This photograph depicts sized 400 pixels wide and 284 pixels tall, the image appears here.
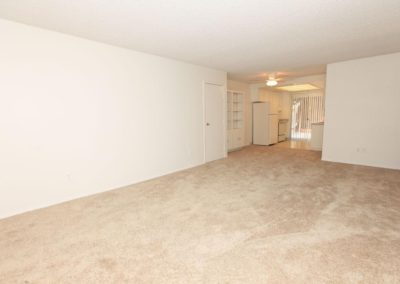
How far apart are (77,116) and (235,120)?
508cm

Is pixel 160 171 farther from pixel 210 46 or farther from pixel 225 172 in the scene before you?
pixel 210 46

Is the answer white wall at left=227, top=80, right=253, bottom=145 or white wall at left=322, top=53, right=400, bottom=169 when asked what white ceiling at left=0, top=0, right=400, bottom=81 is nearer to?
white wall at left=322, top=53, right=400, bottom=169

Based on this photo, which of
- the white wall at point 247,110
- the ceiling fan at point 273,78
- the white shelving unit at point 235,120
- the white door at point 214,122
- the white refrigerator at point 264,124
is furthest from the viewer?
the white refrigerator at point 264,124

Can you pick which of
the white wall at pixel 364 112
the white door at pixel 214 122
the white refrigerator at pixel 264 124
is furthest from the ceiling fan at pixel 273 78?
the white door at pixel 214 122

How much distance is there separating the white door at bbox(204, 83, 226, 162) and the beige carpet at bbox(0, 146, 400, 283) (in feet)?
6.21

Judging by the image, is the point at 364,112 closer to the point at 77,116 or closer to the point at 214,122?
the point at 214,122

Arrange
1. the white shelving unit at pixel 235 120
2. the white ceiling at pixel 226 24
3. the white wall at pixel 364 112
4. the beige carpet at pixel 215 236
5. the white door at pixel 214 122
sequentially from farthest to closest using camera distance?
the white shelving unit at pixel 235 120
the white door at pixel 214 122
the white wall at pixel 364 112
the white ceiling at pixel 226 24
the beige carpet at pixel 215 236

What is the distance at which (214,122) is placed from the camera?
18.0 ft

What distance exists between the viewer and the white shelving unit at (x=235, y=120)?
6876 mm

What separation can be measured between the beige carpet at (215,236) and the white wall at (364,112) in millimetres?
1243

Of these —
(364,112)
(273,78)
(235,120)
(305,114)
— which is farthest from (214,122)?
(305,114)

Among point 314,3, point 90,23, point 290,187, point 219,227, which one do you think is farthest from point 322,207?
point 90,23

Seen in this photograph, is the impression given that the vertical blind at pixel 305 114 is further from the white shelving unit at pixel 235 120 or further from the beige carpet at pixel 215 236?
the beige carpet at pixel 215 236

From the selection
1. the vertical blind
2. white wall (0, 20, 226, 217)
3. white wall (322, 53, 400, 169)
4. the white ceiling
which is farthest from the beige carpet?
the vertical blind
